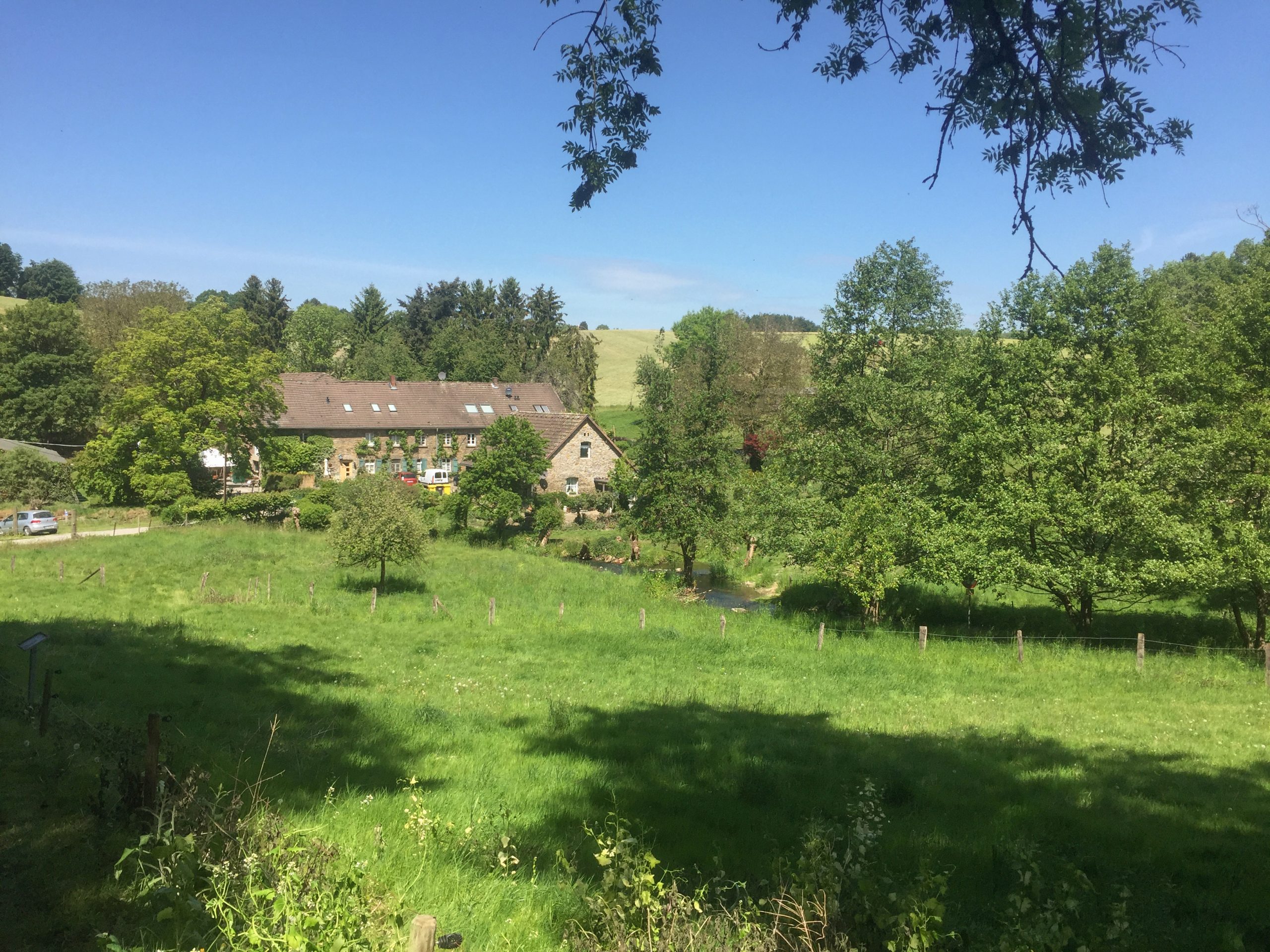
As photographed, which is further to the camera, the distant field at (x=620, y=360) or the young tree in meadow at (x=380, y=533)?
the distant field at (x=620, y=360)

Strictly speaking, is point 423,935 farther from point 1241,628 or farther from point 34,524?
point 34,524

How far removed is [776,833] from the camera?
22.8 ft

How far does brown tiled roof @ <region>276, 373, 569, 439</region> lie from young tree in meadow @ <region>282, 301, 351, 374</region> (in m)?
23.0

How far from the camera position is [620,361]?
132250mm

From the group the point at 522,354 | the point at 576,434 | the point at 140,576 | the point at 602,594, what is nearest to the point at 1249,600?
the point at 602,594

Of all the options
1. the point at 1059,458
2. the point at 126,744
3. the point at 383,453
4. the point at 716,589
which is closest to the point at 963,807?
the point at 126,744

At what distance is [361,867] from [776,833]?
3942mm

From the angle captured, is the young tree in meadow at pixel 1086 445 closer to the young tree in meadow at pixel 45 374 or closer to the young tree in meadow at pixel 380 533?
the young tree in meadow at pixel 380 533

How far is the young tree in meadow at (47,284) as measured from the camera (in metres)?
102

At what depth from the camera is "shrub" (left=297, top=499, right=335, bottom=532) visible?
38938 mm

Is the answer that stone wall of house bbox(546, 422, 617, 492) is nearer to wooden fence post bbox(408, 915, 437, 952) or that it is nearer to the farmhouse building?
the farmhouse building

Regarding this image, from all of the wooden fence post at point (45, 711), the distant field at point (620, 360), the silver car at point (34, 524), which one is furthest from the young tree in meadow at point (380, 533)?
the distant field at point (620, 360)

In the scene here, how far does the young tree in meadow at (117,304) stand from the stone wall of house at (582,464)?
1139 inches

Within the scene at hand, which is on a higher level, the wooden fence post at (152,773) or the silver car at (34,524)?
the wooden fence post at (152,773)
